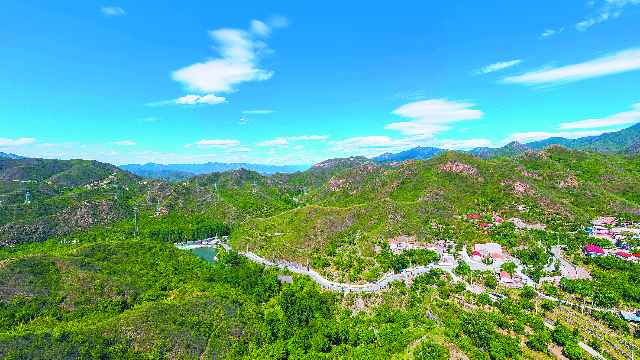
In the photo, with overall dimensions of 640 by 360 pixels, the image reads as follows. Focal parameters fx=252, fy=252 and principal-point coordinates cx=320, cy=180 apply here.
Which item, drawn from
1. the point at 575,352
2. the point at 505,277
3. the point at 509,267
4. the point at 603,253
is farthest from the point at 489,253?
the point at 575,352

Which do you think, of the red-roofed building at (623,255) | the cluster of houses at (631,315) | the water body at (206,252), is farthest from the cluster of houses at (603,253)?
the water body at (206,252)

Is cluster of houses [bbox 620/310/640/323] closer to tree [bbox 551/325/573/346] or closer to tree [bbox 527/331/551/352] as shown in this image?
tree [bbox 551/325/573/346]

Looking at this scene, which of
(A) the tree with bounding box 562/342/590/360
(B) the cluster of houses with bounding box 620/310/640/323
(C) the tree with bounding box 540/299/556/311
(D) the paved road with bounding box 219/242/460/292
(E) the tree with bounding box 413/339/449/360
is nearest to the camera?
(E) the tree with bounding box 413/339/449/360

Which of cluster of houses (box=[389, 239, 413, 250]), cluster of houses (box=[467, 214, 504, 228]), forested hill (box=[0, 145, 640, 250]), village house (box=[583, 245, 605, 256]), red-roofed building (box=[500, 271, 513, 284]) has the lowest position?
red-roofed building (box=[500, 271, 513, 284])

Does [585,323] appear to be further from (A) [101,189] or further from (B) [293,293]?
(A) [101,189]

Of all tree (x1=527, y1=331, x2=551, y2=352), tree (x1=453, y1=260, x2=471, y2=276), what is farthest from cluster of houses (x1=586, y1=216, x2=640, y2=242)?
tree (x1=527, y1=331, x2=551, y2=352)

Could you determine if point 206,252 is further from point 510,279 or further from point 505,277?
point 510,279

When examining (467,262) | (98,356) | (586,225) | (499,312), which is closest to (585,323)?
(499,312)
